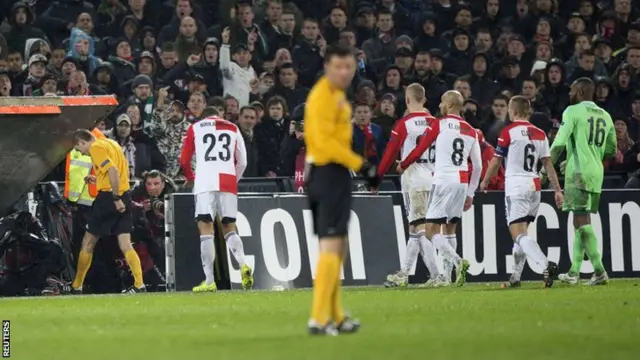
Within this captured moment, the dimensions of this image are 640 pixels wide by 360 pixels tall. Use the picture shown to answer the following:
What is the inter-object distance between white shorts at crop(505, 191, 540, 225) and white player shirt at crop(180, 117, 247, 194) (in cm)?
362

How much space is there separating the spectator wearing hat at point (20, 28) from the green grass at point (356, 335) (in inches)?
279

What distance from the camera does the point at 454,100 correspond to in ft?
64.7

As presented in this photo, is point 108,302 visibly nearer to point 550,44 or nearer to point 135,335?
point 135,335

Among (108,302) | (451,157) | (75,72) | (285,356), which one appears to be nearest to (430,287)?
(451,157)

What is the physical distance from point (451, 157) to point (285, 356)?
9.72m

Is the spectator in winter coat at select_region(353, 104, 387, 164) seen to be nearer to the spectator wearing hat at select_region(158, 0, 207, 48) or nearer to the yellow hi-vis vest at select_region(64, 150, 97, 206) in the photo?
the spectator wearing hat at select_region(158, 0, 207, 48)

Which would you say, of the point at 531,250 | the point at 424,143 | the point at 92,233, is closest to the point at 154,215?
the point at 92,233

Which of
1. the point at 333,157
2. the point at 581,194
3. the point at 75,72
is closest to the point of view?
the point at 333,157

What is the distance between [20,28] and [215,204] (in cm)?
608

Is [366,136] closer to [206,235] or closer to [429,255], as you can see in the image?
[429,255]

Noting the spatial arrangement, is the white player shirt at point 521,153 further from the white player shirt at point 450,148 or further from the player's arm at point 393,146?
the player's arm at point 393,146

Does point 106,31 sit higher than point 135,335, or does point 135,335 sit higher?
point 106,31

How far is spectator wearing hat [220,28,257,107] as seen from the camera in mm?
24969

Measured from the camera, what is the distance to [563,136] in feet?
63.6
